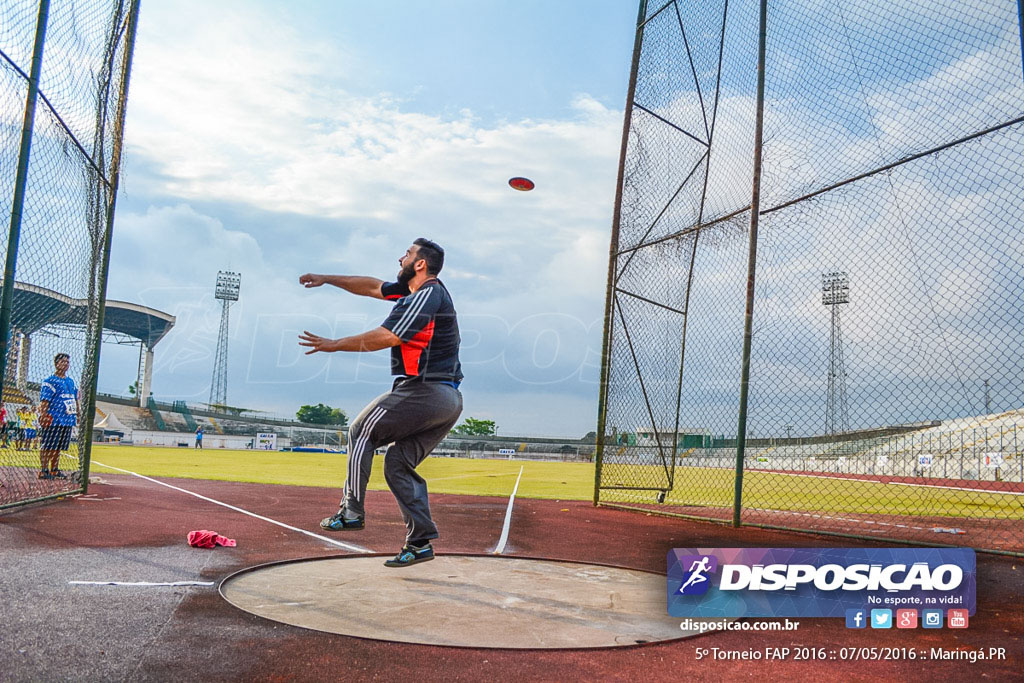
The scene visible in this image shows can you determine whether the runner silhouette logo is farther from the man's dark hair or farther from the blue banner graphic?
the man's dark hair

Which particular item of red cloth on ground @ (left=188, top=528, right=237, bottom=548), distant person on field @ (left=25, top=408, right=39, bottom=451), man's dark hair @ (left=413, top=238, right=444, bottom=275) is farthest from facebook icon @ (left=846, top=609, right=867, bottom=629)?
distant person on field @ (left=25, top=408, right=39, bottom=451)

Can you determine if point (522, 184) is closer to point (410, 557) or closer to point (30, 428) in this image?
point (410, 557)

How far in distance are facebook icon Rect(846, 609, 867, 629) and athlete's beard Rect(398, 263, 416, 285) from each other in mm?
3589

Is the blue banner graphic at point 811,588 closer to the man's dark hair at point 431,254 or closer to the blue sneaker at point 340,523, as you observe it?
the blue sneaker at point 340,523

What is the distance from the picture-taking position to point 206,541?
6.20 metres

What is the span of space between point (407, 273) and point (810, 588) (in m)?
3.73

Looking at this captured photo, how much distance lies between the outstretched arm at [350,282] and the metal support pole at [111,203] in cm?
569

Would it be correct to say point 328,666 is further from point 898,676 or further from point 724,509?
point 724,509

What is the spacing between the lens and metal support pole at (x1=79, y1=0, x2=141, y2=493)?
9.52 metres

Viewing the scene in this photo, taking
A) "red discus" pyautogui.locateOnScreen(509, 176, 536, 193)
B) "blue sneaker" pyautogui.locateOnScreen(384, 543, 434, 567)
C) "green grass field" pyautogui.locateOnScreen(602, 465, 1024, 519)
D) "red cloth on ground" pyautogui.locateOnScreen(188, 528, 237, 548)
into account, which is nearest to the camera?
"blue sneaker" pyautogui.locateOnScreen(384, 543, 434, 567)

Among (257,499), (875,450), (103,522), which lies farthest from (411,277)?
(875,450)

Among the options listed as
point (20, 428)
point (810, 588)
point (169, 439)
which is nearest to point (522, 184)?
point (810, 588)

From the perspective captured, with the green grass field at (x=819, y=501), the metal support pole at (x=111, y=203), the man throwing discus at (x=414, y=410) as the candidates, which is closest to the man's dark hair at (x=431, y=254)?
the man throwing discus at (x=414, y=410)

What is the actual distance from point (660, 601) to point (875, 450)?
2864cm
